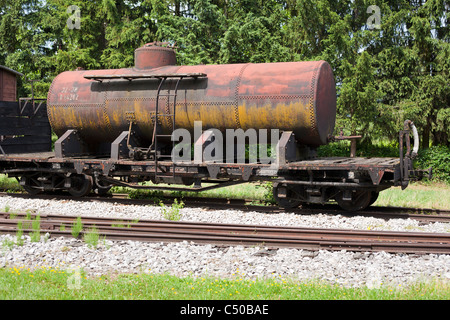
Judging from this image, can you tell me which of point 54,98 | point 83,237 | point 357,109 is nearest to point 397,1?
point 357,109

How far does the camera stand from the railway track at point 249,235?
7.13 meters

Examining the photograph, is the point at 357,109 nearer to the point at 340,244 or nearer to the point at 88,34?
the point at 340,244

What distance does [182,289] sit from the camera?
5.38 m

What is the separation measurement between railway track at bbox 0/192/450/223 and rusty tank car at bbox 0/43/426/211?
30cm

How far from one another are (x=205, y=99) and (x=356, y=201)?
14.7 ft

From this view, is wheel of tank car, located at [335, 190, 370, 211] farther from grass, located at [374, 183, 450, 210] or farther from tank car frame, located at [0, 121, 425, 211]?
grass, located at [374, 183, 450, 210]

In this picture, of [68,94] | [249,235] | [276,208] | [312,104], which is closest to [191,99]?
[312,104]

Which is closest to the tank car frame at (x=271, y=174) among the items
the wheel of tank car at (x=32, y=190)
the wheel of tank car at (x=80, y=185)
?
the wheel of tank car at (x=80, y=185)

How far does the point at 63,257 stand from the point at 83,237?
1.09 meters

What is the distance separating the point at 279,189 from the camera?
419 inches

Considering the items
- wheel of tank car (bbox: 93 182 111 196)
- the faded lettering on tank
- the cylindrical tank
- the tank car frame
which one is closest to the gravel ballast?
the tank car frame

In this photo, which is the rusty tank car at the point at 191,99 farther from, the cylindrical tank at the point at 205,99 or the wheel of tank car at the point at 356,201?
the wheel of tank car at the point at 356,201

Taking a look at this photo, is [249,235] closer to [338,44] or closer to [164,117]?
[164,117]

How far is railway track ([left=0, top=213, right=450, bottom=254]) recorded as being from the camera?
23.4ft
